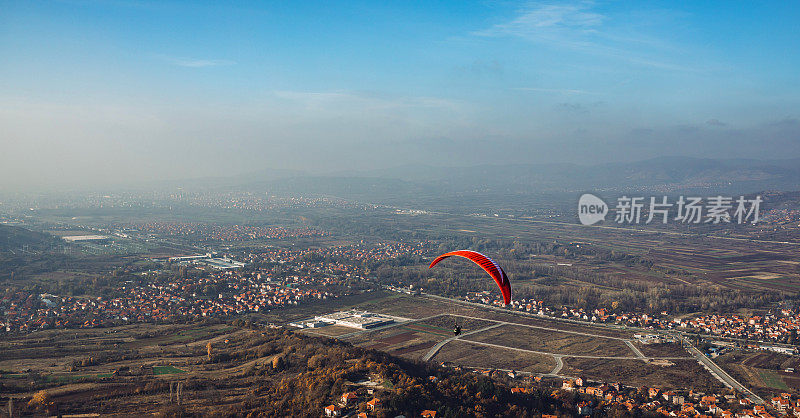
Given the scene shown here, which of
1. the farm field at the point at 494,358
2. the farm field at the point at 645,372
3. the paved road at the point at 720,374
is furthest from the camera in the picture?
the farm field at the point at 494,358

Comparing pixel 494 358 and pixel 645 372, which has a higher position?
pixel 645 372

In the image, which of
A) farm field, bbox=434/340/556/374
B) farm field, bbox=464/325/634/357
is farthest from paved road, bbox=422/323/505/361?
farm field, bbox=464/325/634/357

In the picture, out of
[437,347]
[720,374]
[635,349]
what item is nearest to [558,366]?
[635,349]

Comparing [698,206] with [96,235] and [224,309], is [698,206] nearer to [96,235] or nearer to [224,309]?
[224,309]

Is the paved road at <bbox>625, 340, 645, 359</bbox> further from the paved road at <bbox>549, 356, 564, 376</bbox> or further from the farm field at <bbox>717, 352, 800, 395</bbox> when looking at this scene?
the paved road at <bbox>549, 356, 564, 376</bbox>

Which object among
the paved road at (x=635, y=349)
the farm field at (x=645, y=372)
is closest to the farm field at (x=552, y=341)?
the paved road at (x=635, y=349)

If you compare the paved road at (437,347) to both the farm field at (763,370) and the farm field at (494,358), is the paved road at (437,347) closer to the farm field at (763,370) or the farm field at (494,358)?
the farm field at (494,358)

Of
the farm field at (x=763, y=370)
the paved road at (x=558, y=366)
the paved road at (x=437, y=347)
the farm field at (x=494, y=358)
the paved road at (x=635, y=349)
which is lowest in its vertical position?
the paved road at (x=437, y=347)

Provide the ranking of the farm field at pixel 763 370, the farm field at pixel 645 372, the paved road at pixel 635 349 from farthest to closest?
the paved road at pixel 635 349 < the farm field at pixel 645 372 < the farm field at pixel 763 370

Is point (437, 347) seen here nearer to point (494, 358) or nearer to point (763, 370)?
point (494, 358)

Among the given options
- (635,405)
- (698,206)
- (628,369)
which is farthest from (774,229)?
(635,405)

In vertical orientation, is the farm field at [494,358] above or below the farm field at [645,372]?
below
